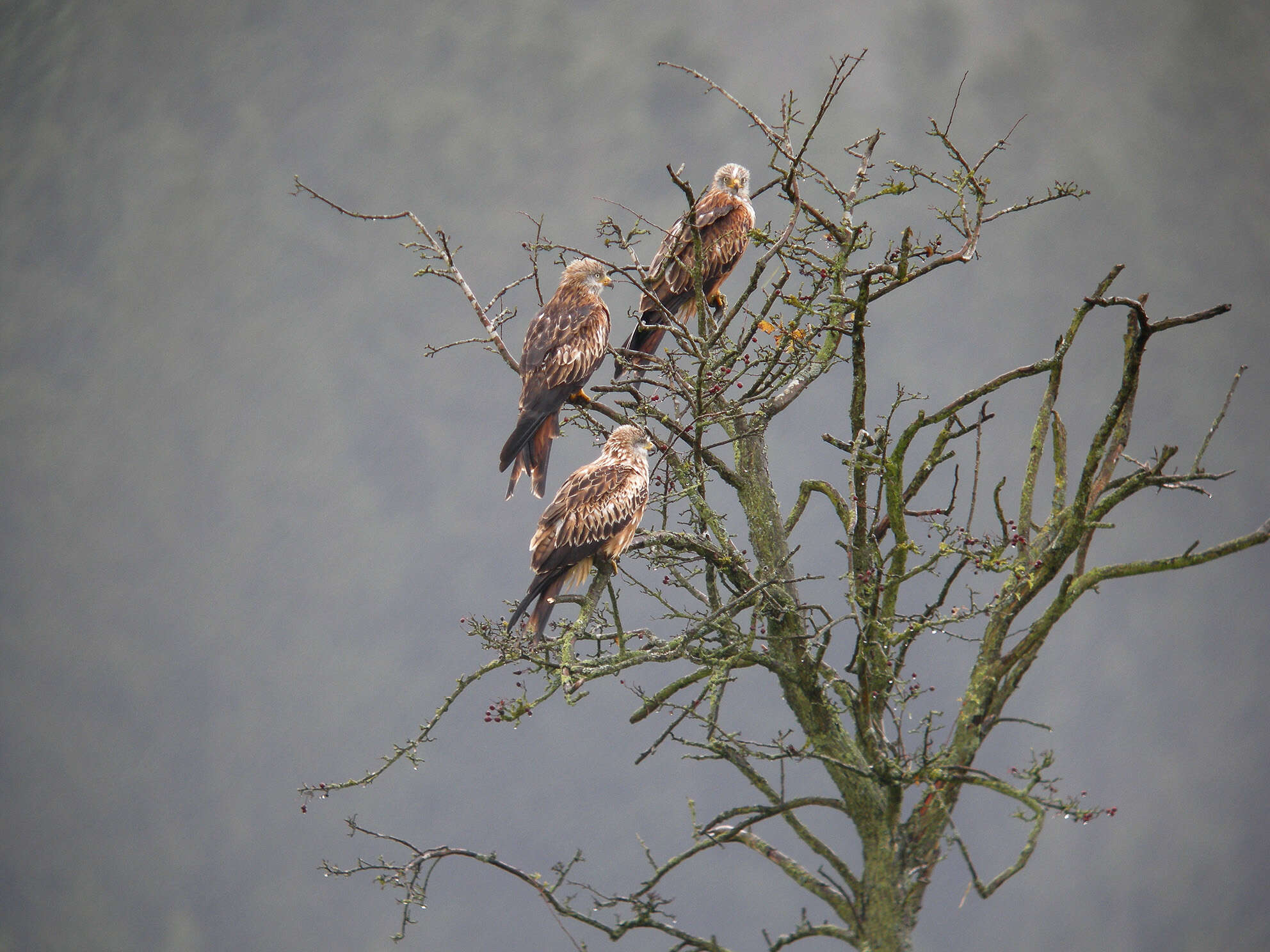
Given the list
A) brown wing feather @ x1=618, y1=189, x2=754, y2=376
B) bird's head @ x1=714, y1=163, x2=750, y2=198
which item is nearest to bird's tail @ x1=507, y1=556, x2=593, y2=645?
brown wing feather @ x1=618, y1=189, x2=754, y2=376

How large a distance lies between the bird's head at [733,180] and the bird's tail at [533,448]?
1344 millimetres

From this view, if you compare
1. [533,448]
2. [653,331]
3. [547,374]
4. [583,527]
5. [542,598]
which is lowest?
[542,598]

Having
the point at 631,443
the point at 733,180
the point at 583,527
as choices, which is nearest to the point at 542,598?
the point at 583,527

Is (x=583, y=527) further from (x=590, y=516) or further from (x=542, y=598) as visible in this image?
(x=542, y=598)

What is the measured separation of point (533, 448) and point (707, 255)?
3.32 feet

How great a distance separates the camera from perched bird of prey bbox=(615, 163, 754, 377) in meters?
4.05

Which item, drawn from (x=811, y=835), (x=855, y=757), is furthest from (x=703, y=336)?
(x=811, y=835)

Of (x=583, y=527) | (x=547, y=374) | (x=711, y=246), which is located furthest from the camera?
(x=711, y=246)

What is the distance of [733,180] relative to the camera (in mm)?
4570

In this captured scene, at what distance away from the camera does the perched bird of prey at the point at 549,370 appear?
378 cm

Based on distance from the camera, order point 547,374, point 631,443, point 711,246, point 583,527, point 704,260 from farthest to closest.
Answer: point 704,260
point 711,246
point 547,374
point 631,443
point 583,527

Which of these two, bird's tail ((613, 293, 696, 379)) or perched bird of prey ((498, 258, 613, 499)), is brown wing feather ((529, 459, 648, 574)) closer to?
perched bird of prey ((498, 258, 613, 499))

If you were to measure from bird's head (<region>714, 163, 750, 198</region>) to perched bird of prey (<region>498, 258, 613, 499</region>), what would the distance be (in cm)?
86

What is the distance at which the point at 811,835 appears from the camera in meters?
3.38
